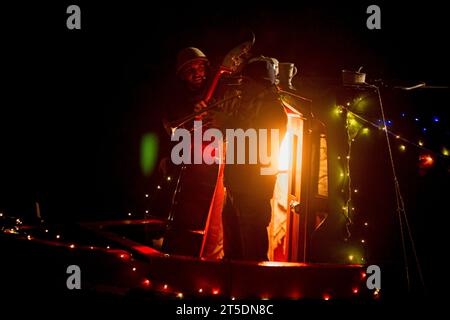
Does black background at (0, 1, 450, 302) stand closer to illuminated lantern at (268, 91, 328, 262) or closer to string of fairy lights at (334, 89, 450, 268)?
string of fairy lights at (334, 89, 450, 268)

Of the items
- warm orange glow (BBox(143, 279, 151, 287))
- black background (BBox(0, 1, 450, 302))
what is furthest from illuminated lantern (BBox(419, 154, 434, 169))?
warm orange glow (BBox(143, 279, 151, 287))

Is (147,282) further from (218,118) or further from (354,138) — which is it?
(354,138)

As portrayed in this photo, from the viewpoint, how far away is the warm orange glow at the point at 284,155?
5691 mm

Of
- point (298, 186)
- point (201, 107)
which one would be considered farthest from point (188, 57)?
point (298, 186)

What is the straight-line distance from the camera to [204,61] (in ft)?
19.6

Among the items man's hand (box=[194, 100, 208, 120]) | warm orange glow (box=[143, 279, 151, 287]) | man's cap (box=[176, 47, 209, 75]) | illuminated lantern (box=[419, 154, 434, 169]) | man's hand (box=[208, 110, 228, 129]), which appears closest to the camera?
warm orange glow (box=[143, 279, 151, 287])

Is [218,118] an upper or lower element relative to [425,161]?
upper

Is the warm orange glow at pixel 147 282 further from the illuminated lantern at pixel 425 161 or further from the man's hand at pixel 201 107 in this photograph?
the illuminated lantern at pixel 425 161

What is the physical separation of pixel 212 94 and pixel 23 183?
4.69 m

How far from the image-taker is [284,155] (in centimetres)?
576

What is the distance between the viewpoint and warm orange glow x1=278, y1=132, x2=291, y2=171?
5691mm

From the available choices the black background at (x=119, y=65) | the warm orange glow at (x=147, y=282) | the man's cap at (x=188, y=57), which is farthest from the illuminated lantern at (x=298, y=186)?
the warm orange glow at (x=147, y=282)
